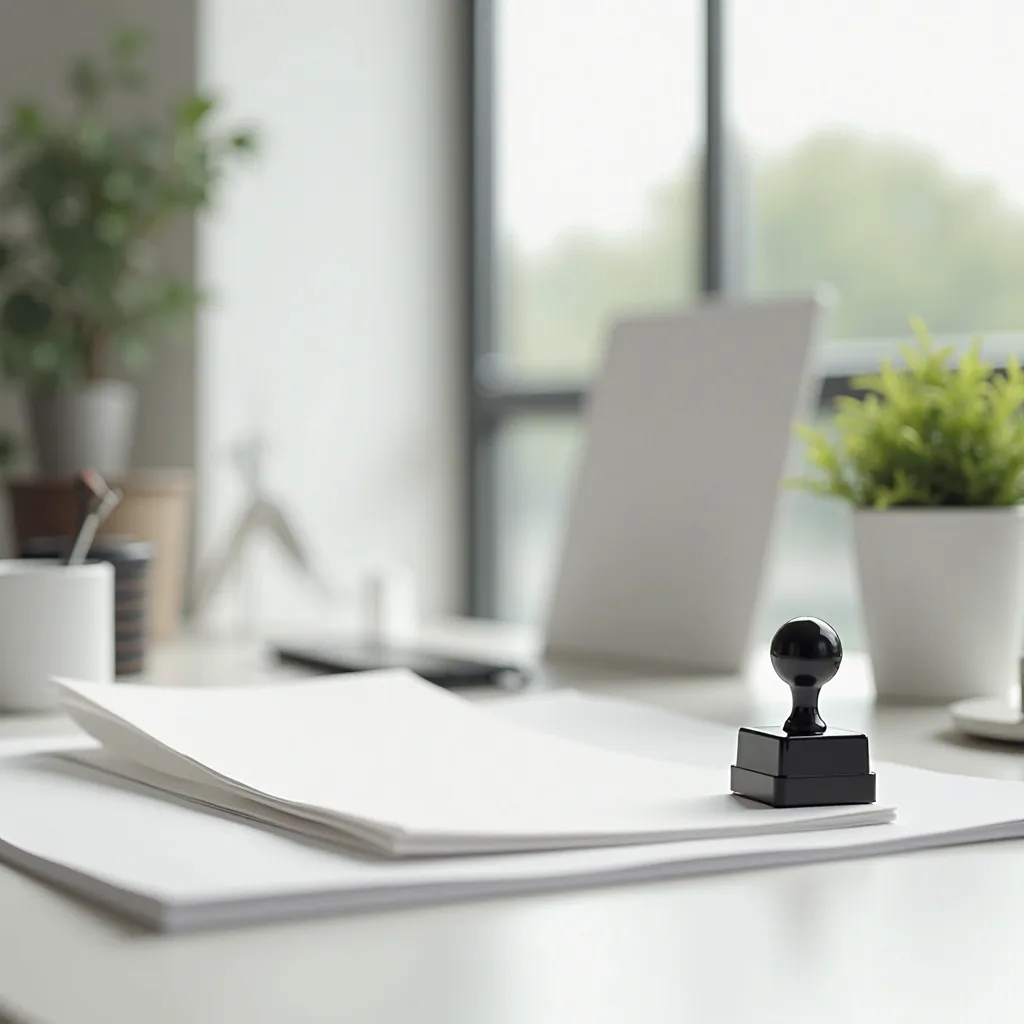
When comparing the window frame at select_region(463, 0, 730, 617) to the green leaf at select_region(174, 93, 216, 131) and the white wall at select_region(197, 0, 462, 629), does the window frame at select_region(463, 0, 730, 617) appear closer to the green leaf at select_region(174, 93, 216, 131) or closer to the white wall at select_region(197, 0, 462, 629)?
the white wall at select_region(197, 0, 462, 629)

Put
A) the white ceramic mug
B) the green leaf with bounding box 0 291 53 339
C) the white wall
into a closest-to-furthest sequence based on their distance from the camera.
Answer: the white ceramic mug → the green leaf with bounding box 0 291 53 339 → the white wall

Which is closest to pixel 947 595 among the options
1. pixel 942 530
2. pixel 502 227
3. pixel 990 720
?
pixel 942 530

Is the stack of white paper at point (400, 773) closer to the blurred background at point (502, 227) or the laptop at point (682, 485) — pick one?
the laptop at point (682, 485)

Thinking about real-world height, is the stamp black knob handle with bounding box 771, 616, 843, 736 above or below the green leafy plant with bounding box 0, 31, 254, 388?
below

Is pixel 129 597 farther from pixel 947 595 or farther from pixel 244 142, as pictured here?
pixel 244 142

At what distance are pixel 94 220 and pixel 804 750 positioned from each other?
158cm

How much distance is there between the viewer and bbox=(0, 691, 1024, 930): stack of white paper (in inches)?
22.2

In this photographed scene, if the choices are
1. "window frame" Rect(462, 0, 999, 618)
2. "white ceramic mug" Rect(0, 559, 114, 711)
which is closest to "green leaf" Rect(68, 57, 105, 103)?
"window frame" Rect(462, 0, 999, 618)

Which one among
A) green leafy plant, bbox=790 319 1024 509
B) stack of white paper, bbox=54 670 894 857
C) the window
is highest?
the window

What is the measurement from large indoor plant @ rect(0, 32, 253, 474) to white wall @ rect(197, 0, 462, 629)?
0.90 feet

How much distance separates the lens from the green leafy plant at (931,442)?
3.81ft

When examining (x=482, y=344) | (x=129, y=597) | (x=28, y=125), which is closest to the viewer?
(x=129, y=597)

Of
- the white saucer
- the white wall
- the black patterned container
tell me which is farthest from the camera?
the white wall

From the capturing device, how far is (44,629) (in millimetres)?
1136
